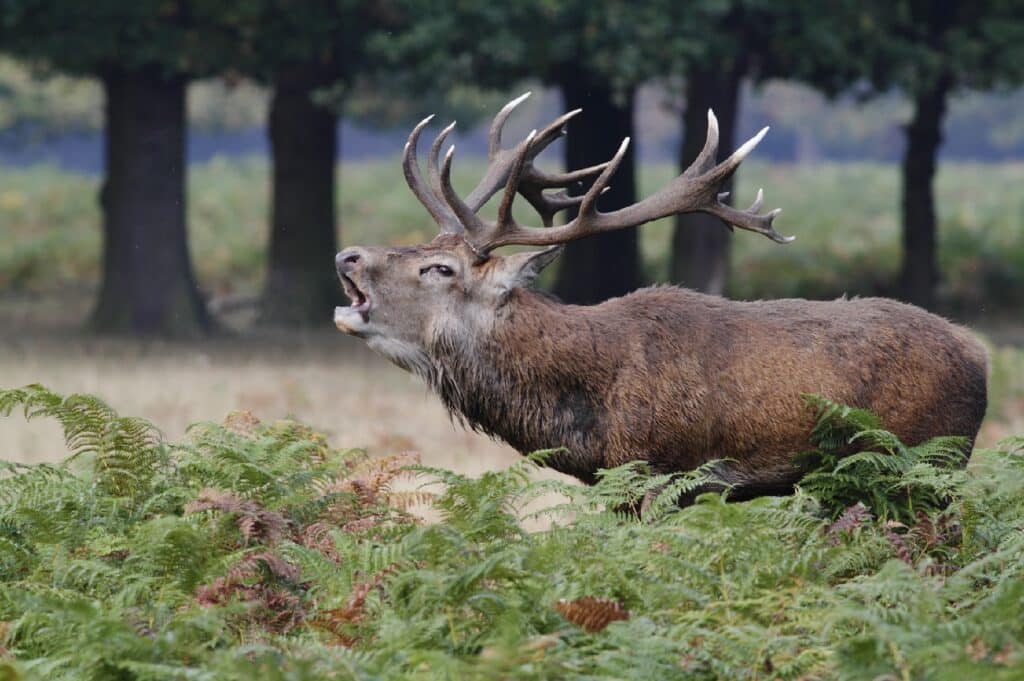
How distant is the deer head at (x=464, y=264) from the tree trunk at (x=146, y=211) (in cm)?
1294

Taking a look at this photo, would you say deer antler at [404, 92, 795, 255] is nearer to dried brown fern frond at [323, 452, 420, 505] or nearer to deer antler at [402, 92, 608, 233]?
deer antler at [402, 92, 608, 233]

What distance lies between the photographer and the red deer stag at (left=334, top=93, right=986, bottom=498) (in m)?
7.01

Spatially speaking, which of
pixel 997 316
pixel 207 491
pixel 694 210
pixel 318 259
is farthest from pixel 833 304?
pixel 997 316

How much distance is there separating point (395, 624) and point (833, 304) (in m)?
3.45

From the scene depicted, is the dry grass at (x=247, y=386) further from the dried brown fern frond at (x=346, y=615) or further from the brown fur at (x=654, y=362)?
the dried brown fern frond at (x=346, y=615)

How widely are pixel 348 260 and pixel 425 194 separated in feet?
1.97

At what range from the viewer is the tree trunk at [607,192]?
20.1 meters

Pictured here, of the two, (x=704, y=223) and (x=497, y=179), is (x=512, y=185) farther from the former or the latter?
(x=704, y=223)

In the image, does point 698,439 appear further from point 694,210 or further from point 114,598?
point 114,598

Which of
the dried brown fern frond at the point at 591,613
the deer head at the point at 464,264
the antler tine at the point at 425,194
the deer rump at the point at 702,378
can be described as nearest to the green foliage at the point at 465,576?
the dried brown fern frond at the point at 591,613

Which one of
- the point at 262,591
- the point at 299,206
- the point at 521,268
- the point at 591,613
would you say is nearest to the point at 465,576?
the point at 591,613

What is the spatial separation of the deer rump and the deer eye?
1.12 ft

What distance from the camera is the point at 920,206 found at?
22547 millimetres

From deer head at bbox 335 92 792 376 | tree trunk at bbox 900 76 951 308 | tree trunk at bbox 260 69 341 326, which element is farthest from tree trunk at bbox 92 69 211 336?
deer head at bbox 335 92 792 376
